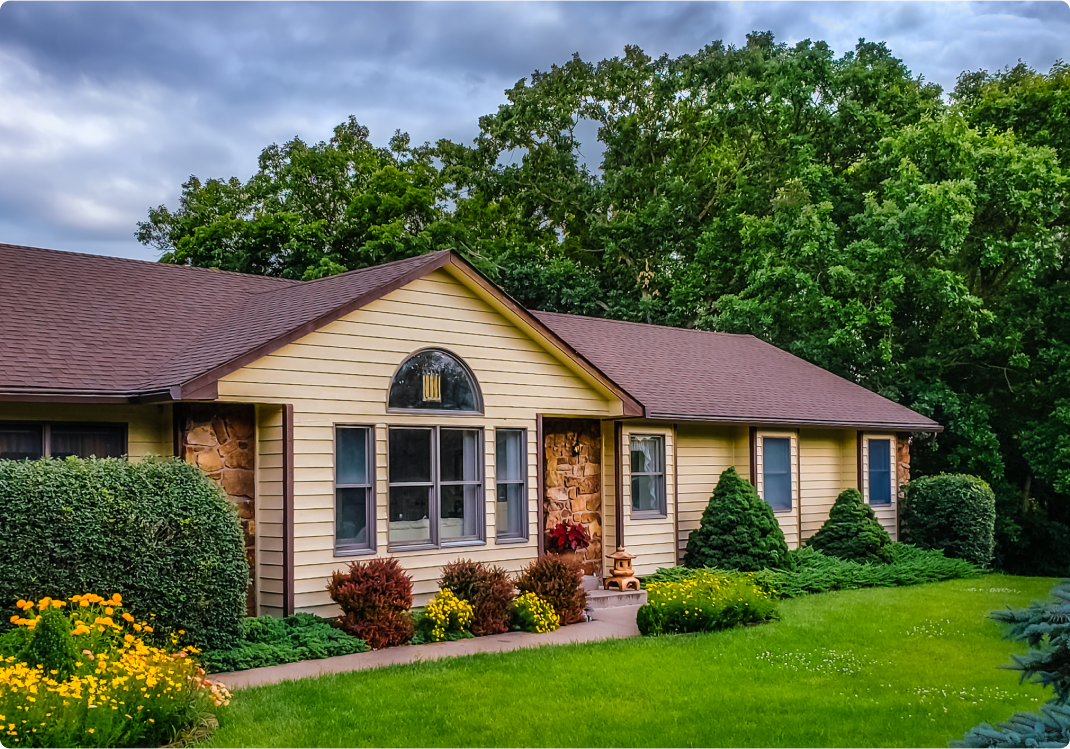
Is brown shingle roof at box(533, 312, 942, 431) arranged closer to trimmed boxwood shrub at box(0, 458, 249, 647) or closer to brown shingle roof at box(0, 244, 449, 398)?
brown shingle roof at box(0, 244, 449, 398)

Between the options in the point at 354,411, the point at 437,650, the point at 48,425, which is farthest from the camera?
Result: the point at 354,411

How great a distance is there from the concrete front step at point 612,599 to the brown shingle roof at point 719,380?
2833mm

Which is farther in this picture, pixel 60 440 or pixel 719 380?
pixel 719 380

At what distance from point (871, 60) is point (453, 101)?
14680 millimetres

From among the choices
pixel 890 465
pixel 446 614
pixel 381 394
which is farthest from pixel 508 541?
pixel 890 465

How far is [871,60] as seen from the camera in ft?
95.5

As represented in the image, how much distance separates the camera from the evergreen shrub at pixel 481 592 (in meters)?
11.5

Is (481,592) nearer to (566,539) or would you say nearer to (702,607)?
(702,607)

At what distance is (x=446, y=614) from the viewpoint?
11.3 m

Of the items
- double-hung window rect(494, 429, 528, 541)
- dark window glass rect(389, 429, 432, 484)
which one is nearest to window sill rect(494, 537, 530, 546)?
double-hung window rect(494, 429, 528, 541)

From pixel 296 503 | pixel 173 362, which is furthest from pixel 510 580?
pixel 173 362

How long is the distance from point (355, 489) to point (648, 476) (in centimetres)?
605

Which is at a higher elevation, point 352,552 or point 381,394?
point 381,394

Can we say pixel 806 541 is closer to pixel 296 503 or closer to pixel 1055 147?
pixel 296 503
